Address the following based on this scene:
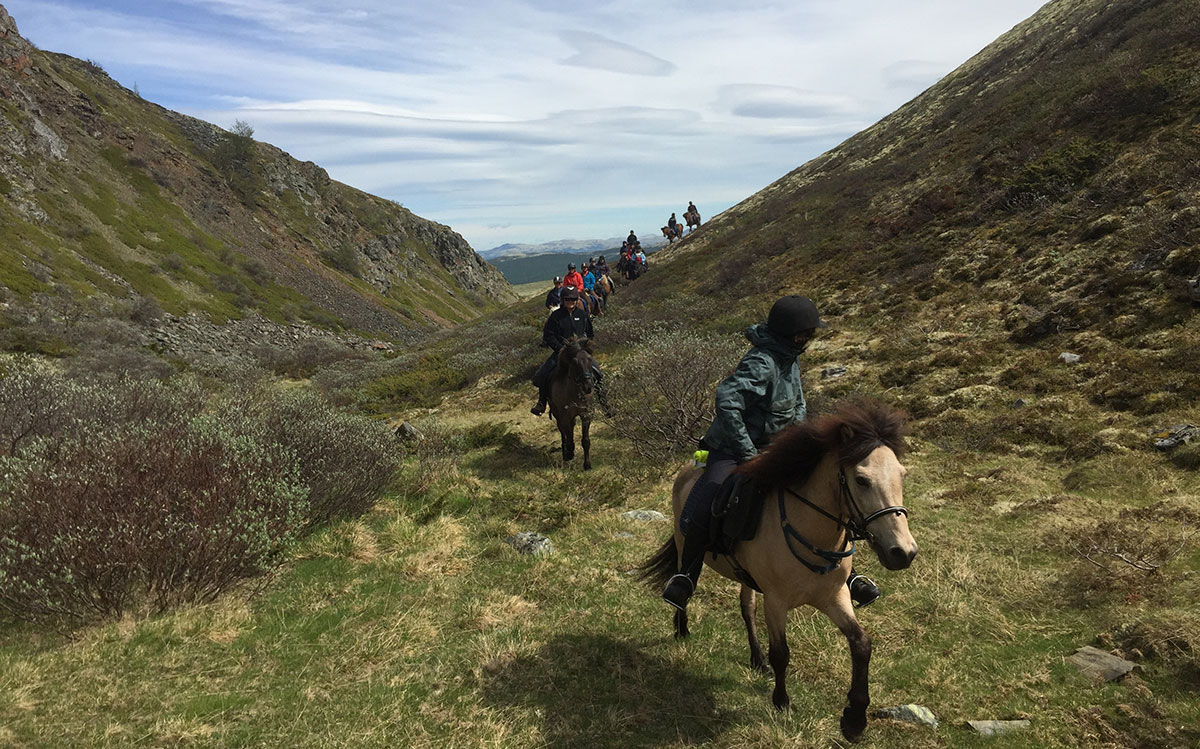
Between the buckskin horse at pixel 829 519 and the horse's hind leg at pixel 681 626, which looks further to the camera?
the horse's hind leg at pixel 681 626

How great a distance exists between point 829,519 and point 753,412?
1.18 meters

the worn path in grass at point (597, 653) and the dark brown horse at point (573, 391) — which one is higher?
the dark brown horse at point (573, 391)

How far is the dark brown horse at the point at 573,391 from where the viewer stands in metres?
11.6

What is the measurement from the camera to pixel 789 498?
4.23 m

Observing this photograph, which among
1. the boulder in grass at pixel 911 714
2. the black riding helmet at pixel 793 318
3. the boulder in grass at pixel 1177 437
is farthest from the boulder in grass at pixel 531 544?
the boulder in grass at pixel 1177 437

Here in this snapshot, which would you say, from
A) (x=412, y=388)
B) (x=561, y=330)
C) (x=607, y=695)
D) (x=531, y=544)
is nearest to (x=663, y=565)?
(x=607, y=695)

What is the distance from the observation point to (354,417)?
10.2 metres

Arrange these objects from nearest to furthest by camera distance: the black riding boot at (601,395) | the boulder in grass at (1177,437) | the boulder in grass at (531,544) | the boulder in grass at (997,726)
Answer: the boulder in grass at (997,726)
the boulder in grass at (531,544)
the boulder in grass at (1177,437)
the black riding boot at (601,395)

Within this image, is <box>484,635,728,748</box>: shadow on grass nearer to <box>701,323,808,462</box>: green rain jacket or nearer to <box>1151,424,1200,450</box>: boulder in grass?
<box>701,323,808,462</box>: green rain jacket

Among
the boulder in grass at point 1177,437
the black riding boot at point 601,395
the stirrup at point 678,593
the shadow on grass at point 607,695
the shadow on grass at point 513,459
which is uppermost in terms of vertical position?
the black riding boot at point 601,395

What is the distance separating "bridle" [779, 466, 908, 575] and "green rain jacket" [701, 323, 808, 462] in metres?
0.54

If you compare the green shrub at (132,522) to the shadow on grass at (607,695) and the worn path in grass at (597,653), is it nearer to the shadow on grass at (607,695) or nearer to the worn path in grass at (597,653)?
the worn path in grass at (597,653)

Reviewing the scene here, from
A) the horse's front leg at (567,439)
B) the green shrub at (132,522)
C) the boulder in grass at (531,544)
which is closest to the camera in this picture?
the green shrub at (132,522)

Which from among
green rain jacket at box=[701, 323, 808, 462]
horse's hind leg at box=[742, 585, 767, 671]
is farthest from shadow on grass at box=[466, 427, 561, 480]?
green rain jacket at box=[701, 323, 808, 462]
